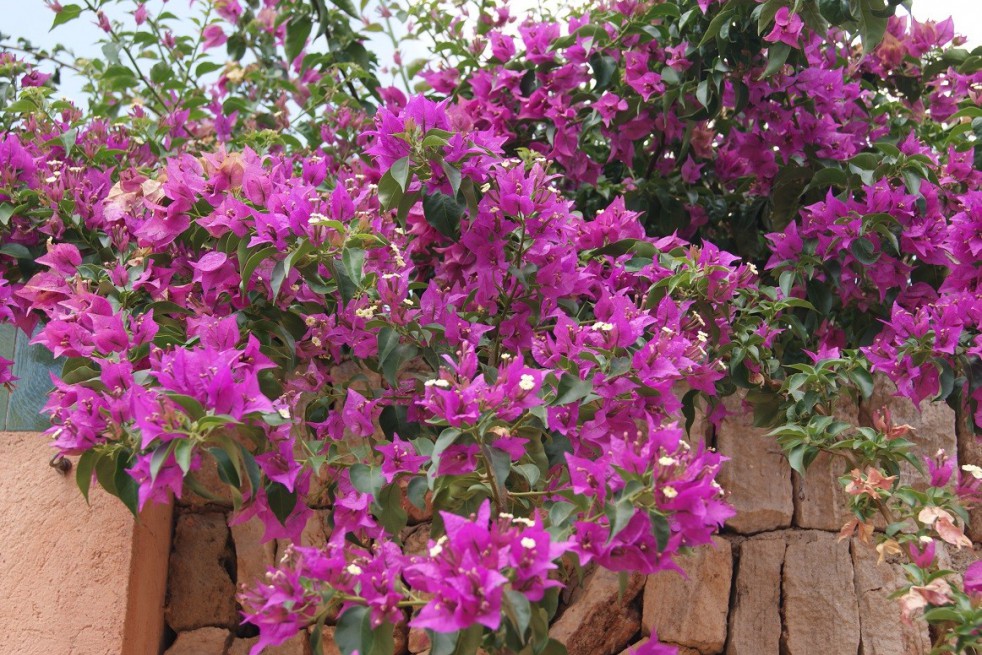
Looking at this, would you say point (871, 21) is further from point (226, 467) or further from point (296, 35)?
point (296, 35)

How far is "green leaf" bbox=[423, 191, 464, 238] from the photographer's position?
150cm

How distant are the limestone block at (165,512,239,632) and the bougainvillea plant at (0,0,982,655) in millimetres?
135

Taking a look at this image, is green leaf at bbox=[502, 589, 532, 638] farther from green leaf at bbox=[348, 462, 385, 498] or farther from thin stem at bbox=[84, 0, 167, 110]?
thin stem at bbox=[84, 0, 167, 110]

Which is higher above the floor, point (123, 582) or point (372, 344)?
point (372, 344)

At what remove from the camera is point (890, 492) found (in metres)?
1.54

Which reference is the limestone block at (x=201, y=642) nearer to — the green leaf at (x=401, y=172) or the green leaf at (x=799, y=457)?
the green leaf at (x=401, y=172)

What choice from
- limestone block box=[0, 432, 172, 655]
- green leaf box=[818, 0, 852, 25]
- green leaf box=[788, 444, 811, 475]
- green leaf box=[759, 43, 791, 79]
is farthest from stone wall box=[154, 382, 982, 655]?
green leaf box=[818, 0, 852, 25]

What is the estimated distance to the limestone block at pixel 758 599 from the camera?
1922mm

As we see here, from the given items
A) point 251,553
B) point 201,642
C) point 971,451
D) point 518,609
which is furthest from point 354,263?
point 971,451

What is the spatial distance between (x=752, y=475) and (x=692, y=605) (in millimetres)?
300

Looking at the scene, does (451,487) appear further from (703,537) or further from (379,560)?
(703,537)

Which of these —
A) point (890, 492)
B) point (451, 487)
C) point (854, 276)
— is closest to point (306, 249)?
point (451, 487)

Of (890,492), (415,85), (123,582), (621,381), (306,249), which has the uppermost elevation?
(415,85)

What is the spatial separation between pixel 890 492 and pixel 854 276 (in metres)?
0.56
